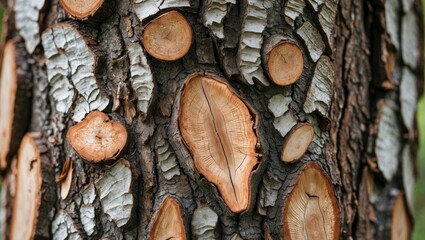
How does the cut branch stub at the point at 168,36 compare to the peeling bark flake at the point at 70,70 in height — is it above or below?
above

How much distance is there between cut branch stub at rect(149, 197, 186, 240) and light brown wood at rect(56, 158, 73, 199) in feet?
0.71

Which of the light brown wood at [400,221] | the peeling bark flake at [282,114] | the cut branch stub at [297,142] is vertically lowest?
the light brown wood at [400,221]

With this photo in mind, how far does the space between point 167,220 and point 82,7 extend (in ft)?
1.40

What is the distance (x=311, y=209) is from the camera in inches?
51.8

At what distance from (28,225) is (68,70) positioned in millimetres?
340

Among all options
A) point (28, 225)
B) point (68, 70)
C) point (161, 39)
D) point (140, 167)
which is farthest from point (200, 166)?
point (28, 225)

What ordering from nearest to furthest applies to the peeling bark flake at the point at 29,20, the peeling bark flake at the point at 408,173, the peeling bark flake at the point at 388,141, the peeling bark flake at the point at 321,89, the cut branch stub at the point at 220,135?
the cut branch stub at the point at 220,135 < the peeling bark flake at the point at 321,89 < the peeling bark flake at the point at 29,20 < the peeling bark flake at the point at 388,141 < the peeling bark flake at the point at 408,173

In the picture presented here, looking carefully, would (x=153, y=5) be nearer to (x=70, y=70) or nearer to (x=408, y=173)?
(x=70, y=70)

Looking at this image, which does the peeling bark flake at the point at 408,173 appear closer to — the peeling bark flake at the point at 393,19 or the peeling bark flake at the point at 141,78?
the peeling bark flake at the point at 393,19

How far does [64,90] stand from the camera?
4.60 feet

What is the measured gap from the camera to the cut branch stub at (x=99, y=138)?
1298mm

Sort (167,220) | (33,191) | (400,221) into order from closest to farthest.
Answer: (167,220) → (33,191) → (400,221)

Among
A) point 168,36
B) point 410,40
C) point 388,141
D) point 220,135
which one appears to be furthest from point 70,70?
point 410,40

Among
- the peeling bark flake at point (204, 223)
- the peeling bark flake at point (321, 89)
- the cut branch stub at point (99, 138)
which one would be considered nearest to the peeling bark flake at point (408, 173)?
the peeling bark flake at point (321, 89)
